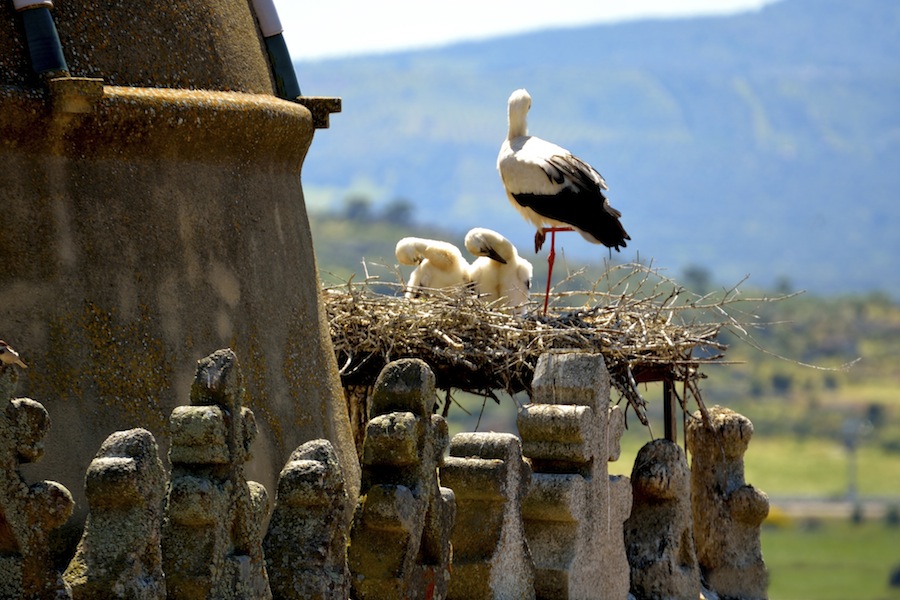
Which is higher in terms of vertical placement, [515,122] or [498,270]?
[515,122]

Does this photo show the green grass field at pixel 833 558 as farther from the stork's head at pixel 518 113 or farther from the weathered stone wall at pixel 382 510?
the weathered stone wall at pixel 382 510

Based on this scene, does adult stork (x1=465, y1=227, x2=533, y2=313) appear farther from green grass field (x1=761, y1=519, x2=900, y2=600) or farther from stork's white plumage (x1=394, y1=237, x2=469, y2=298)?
green grass field (x1=761, y1=519, x2=900, y2=600)

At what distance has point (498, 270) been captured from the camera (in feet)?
47.2

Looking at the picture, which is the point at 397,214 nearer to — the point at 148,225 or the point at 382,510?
the point at 148,225

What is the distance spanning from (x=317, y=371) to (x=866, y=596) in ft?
353

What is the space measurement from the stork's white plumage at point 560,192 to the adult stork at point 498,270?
325 mm

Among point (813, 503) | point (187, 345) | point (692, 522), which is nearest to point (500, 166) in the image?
point (692, 522)

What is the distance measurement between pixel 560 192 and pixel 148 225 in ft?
21.3

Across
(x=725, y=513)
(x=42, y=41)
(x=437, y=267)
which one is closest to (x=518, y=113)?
(x=437, y=267)

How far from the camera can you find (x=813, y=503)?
422 ft

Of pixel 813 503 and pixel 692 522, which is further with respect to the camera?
pixel 813 503

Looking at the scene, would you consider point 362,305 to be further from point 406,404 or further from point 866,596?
point 866,596

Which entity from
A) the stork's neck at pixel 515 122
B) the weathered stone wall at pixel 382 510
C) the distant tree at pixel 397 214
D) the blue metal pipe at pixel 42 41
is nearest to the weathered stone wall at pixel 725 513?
the weathered stone wall at pixel 382 510

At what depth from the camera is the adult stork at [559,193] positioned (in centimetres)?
1347
